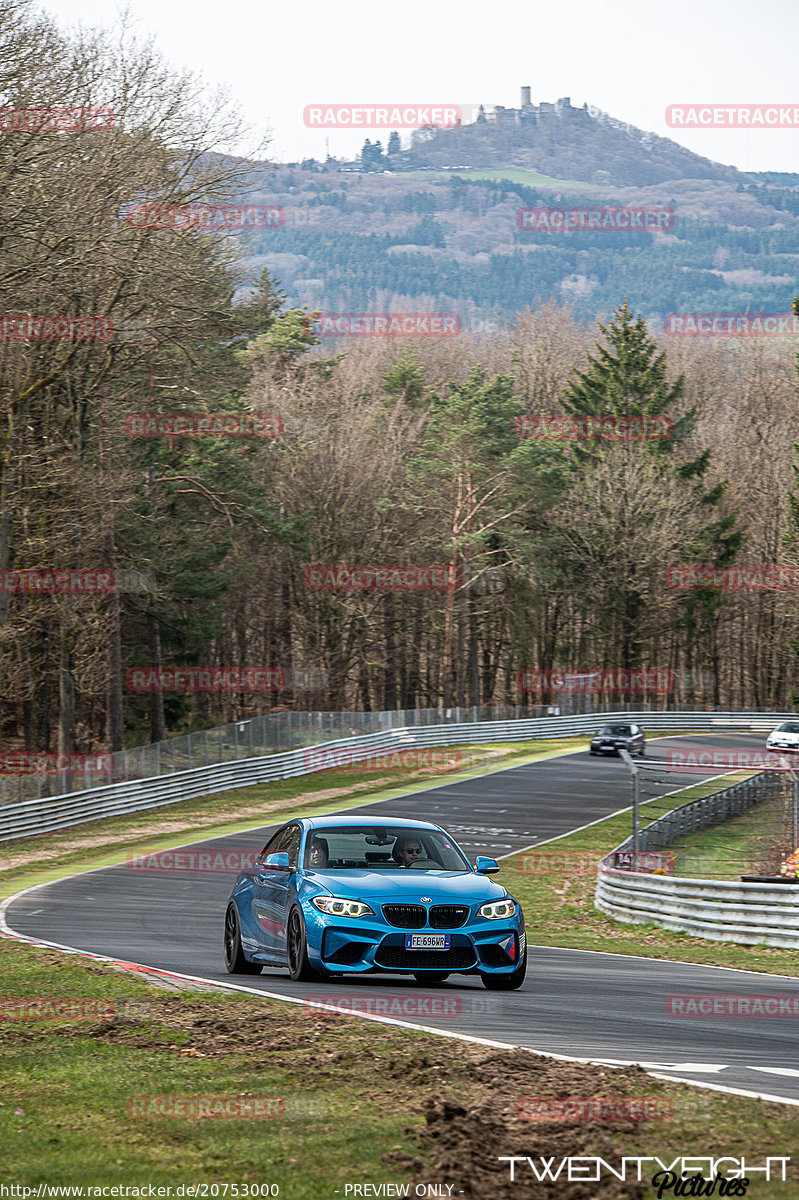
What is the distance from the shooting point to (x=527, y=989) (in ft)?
38.5

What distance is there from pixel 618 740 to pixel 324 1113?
48263 millimetres

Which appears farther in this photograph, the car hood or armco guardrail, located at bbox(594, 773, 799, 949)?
armco guardrail, located at bbox(594, 773, 799, 949)

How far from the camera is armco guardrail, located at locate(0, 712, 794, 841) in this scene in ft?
116

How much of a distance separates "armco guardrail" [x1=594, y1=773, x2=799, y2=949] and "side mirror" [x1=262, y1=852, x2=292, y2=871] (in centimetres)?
887

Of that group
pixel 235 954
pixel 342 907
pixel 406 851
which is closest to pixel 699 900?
pixel 406 851

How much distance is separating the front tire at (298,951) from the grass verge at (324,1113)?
183cm

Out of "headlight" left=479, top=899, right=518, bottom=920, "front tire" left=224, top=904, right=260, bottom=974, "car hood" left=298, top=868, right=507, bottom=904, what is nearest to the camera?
"car hood" left=298, top=868, right=507, bottom=904

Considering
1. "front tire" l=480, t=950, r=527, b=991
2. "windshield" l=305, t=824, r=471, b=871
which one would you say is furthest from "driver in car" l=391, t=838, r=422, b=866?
"front tire" l=480, t=950, r=527, b=991

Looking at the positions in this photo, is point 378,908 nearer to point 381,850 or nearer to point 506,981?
point 506,981

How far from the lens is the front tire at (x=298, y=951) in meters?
11.0

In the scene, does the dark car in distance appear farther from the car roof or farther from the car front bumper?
the car front bumper

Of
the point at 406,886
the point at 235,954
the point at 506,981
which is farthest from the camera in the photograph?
the point at 235,954

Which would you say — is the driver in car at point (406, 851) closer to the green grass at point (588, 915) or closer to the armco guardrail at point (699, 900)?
the green grass at point (588, 915)

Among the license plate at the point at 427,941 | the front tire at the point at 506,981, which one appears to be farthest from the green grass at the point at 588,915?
the license plate at the point at 427,941
